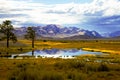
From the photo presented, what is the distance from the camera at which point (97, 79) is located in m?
25.2

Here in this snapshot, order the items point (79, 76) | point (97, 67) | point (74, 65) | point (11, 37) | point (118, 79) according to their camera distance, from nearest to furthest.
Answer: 1. point (79, 76)
2. point (118, 79)
3. point (97, 67)
4. point (74, 65)
5. point (11, 37)

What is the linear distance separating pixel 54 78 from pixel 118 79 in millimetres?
6681

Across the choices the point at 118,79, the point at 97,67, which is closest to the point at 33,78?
the point at 118,79

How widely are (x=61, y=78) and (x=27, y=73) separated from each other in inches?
Result: 107

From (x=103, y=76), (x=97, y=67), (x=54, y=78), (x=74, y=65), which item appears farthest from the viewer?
(x=74, y=65)

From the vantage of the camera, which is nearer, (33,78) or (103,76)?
(33,78)

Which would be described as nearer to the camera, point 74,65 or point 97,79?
point 97,79

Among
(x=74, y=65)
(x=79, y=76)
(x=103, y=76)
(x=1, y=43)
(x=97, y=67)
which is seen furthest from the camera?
(x=1, y=43)

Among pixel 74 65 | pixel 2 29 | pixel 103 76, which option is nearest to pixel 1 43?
pixel 2 29

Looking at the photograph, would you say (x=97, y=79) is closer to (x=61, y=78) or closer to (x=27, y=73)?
(x=61, y=78)

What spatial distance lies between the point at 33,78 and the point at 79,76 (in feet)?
12.5

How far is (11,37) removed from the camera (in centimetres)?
11006

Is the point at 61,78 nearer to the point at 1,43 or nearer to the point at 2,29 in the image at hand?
the point at 2,29

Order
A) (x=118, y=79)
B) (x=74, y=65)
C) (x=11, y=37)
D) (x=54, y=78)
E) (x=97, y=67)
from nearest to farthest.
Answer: (x=54, y=78), (x=118, y=79), (x=97, y=67), (x=74, y=65), (x=11, y=37)
